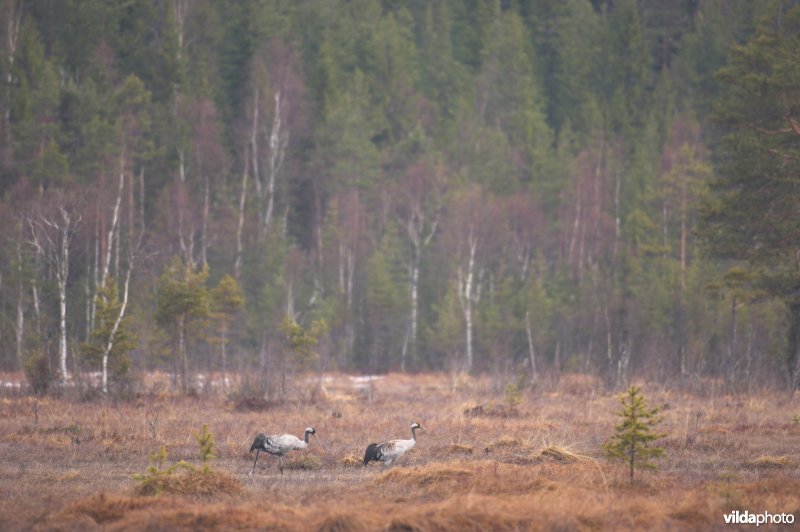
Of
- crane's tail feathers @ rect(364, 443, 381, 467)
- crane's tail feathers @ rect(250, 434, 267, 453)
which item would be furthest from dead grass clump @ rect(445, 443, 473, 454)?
crane's tail feathers @ rect(250, 434, 267, 453)

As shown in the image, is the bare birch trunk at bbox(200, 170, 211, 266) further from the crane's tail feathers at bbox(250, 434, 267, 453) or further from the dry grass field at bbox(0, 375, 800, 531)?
the crane's tail feathers at bbox(250, 434, 267, 453)

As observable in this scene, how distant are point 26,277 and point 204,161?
62.9ft

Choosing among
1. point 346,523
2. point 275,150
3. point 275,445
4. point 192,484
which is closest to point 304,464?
point 275,445

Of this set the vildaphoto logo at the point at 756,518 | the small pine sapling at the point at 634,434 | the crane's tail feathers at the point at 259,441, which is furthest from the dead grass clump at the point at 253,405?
the vildaphoto logo at the point at 756,518

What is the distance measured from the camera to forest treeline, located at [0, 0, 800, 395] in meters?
46.0

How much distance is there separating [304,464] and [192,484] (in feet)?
12.0

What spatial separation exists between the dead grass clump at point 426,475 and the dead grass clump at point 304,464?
2373 mm

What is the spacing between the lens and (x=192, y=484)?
1305 cm

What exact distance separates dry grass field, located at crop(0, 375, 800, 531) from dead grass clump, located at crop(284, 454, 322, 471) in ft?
0.17

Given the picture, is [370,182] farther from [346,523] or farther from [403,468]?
[346,523]

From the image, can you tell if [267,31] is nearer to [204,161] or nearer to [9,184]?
[204,161]

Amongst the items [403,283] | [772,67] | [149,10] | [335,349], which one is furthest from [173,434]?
[149,10]

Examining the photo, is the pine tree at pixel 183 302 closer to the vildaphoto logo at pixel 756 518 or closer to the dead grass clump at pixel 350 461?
the dead grass clump at pixel 350 461

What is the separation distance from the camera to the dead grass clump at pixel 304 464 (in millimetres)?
16469
